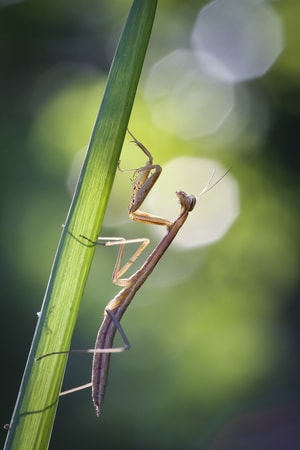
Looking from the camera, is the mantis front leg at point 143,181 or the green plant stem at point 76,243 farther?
the mantis front leg at point 143,181

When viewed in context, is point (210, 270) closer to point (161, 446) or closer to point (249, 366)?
point (249, 366)

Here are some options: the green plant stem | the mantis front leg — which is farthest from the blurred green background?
the green plant stem

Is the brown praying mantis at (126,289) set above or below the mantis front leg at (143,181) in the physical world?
below

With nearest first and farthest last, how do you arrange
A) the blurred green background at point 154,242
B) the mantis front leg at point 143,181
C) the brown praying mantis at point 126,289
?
the brown praying mantis at point 126,289
the mantis front leg at point 143,181
the blurred green background at point 154,242

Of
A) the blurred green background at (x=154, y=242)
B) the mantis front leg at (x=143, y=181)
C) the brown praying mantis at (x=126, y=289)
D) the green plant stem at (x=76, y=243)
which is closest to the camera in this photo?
the green plant stem at (x=76, y=243)

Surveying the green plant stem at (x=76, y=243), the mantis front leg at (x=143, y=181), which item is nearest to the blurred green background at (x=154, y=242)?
the mantis front leg at (x=143, y=181)

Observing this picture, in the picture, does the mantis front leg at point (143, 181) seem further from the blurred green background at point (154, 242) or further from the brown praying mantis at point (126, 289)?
the blurred green background at point (154, 242)

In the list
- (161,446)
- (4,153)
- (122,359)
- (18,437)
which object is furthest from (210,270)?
(18,437)

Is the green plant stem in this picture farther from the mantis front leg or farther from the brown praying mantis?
the mantis front leg
